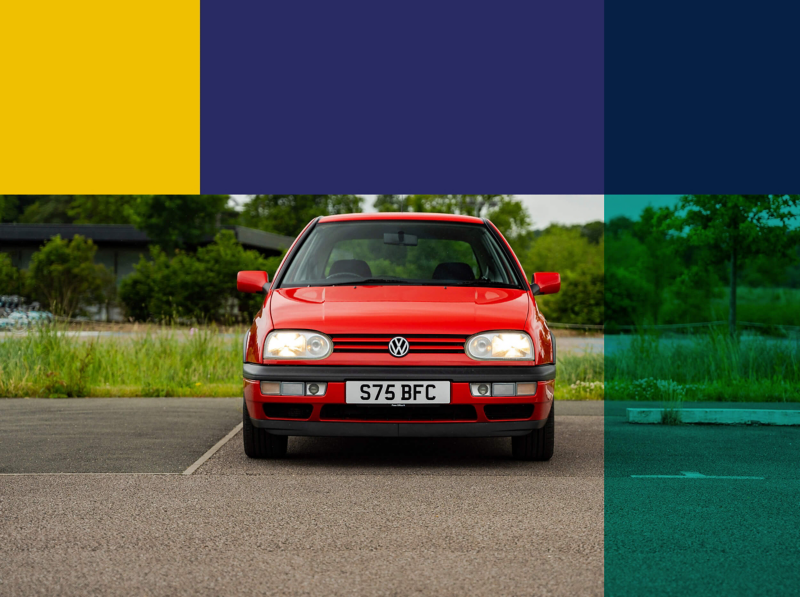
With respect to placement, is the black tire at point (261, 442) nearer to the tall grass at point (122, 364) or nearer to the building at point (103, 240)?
the tall grass at point (122, 364)

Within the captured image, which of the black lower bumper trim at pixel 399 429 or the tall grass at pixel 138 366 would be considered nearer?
the black lower bumper trim at pixel 399 429

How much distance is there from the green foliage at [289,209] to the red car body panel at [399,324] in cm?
4852

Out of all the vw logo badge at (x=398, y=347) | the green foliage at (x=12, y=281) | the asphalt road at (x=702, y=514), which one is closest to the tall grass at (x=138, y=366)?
the asphalt road at (x=702, y=514)

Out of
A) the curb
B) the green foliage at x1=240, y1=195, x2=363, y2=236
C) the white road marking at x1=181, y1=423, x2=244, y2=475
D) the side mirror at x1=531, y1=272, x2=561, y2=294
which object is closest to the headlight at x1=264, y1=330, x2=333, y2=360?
the white road marking at x1=181, y1=423, x2=244, y2=475

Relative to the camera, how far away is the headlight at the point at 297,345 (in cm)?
580

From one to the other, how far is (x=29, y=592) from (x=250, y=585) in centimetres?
78

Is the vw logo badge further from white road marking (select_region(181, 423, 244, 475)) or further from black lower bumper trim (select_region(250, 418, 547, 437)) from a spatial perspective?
white road marking (select_region(181, 423, 244, 475))

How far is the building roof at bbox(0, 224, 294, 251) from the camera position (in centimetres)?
3984

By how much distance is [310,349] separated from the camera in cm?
581

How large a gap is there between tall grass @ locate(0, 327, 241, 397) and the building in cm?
2647

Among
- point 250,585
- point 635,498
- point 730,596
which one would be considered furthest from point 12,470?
point 730,596

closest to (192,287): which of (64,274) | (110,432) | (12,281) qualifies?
(64,274)

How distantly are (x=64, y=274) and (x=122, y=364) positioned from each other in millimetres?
21441

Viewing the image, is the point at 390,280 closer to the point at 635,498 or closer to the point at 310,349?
the point at 310,349
